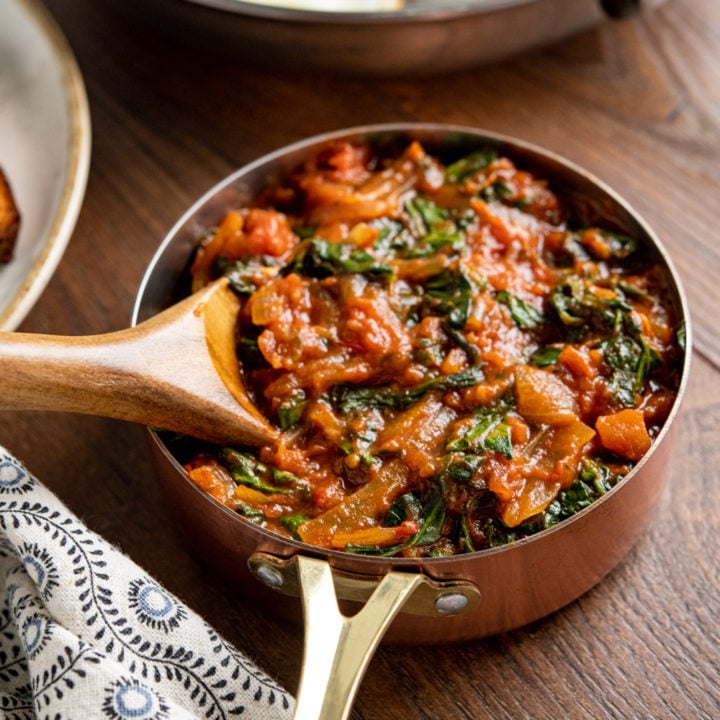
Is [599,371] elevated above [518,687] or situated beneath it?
elevated above

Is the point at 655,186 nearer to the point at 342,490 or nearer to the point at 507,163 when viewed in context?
the point at 507,163

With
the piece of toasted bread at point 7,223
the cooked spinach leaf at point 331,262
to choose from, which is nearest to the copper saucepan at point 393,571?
the cooked spinach leaf at point 331,262

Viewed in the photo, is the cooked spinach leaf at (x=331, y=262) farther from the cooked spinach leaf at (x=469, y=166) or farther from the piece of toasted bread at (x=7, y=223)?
the piece of toasted bread at (x=7, y=223)

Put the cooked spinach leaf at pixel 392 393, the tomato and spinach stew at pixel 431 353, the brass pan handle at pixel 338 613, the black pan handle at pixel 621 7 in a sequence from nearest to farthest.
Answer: the brass pan handle at pixel 338 613 → the tomato and spinach stew at pixel 431 353 → the cooked spinach leaf at pixel 392 393 → the black pan handle at pixel 621 7

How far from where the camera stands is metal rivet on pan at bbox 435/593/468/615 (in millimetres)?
1862

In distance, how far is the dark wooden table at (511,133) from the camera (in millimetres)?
2070

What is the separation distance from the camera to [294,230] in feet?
8.35

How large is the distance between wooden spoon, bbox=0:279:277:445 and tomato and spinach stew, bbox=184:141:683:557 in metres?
0.09

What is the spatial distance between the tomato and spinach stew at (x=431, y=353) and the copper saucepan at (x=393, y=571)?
0.07m

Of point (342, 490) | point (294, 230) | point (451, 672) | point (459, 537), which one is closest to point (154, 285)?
point (294, 230)

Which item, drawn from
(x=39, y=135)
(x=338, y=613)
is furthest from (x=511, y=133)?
(x=338, y=613)

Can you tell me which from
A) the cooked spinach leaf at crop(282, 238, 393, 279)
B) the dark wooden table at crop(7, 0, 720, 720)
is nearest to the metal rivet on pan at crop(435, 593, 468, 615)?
the dark wooden table at crop(7, 0, 720, 720)

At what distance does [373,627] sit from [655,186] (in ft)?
5.88

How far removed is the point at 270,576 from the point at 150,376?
46 centimetres
